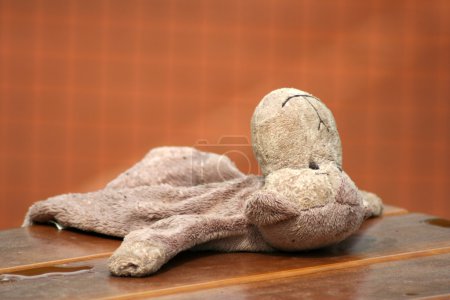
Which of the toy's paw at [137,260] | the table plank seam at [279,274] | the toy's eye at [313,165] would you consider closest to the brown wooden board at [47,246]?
Result: the toy's paw at [137,260]

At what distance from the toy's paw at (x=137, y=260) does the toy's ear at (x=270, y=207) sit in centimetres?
16

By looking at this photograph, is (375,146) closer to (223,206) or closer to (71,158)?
(71,158)

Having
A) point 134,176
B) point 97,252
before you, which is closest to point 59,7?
point 134,176

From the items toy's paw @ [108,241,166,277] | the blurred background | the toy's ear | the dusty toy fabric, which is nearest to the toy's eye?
the dusty toy fabric

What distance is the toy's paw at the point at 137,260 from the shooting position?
3.79ft

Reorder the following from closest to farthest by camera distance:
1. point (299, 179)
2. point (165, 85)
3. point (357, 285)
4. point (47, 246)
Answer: point (357, 285)
point (299, 179)
point (47, 246)
point (165, 85)

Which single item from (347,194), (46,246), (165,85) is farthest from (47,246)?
(165,85)

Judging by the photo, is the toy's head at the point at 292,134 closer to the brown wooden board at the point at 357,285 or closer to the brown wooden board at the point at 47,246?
the brown wooden board at the point at 357,285

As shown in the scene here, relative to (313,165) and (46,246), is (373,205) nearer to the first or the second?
(313,165)

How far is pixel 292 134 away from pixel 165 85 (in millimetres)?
1905

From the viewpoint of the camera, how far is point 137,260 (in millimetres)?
1153

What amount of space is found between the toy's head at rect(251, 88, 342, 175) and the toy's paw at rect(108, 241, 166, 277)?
10.5 inches

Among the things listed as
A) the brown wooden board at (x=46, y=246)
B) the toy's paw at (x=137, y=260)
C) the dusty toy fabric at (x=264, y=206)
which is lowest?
the brown wooden board at (x=46, y=246)

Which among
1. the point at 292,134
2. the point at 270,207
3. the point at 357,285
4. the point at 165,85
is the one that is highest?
the point at 165,85
